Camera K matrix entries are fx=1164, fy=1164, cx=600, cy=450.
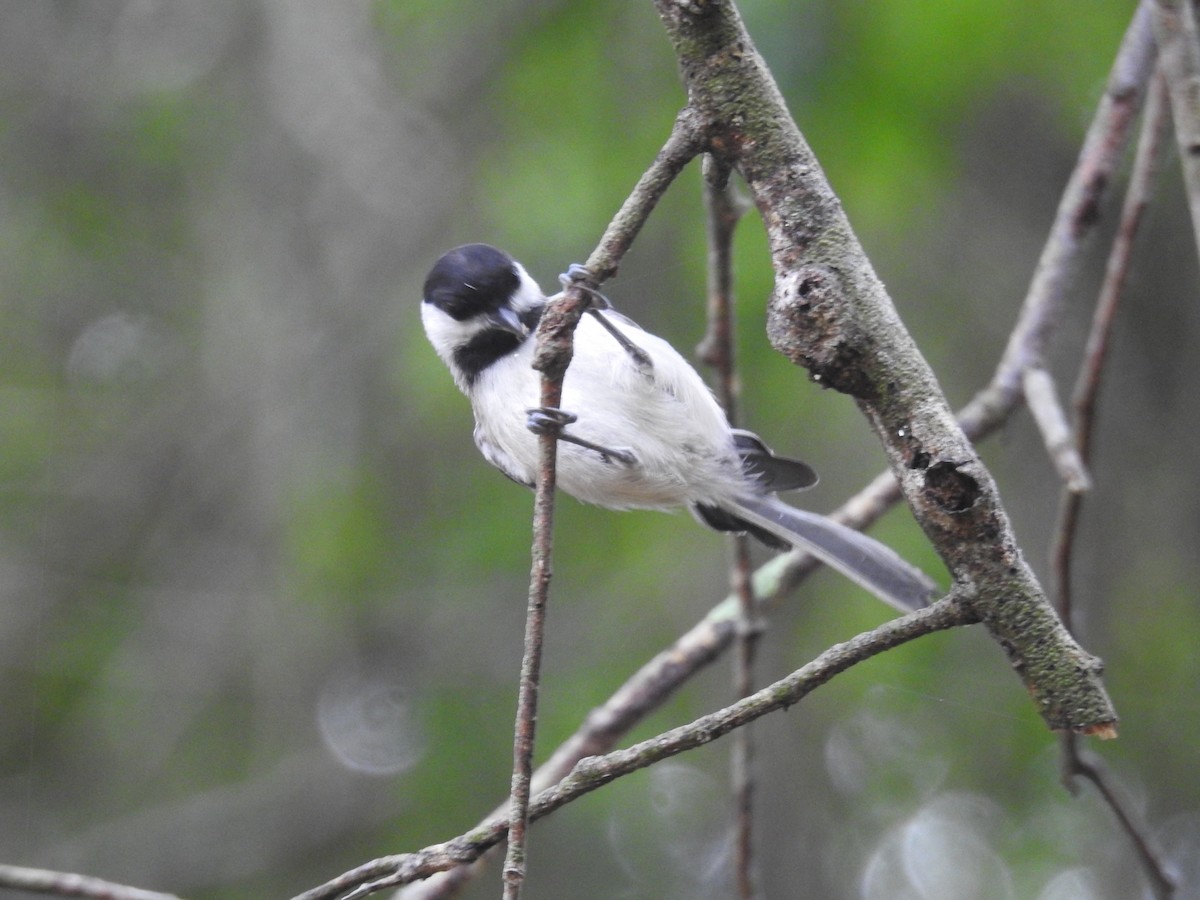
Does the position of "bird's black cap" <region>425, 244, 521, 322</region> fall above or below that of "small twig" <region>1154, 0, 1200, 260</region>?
above

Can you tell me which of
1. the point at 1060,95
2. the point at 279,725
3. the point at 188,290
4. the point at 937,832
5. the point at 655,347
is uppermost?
the point at 188,290

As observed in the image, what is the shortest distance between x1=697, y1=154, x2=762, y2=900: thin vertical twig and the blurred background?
118 cm

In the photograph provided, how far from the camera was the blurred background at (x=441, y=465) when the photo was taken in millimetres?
3932

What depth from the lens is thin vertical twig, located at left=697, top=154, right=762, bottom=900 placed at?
2.09m

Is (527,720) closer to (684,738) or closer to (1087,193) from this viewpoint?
(684,738)

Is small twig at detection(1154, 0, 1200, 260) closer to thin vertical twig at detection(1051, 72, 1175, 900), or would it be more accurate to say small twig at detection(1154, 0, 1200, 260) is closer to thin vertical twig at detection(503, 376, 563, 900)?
thin vertical twig at detection(1051, 72, 1175, 900)

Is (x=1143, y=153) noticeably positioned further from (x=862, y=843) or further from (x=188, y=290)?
(x=188, y=290)

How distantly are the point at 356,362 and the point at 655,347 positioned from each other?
2.79 meters

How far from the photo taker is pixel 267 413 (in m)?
5.23

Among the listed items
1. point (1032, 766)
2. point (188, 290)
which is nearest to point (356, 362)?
point (188, 290)

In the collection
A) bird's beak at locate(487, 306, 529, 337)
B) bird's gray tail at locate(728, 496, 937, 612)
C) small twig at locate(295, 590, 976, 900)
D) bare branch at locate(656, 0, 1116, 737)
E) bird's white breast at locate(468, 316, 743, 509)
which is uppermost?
bird's beak at locate(487, 306, 529, 337)

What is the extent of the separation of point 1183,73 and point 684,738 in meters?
1.11

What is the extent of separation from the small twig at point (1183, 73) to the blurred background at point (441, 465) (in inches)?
66.3

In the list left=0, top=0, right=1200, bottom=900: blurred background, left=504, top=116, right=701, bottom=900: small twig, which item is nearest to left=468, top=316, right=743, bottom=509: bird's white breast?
left=0, top=0, right=1200, bottom=900: blurred background
